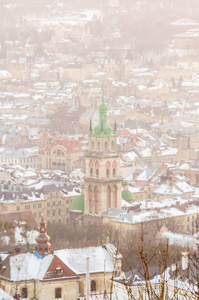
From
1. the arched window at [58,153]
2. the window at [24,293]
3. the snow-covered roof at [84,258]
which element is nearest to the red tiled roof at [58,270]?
the snow-covered roof at [84,258]

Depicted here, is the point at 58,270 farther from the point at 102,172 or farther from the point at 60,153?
the point at 60,153

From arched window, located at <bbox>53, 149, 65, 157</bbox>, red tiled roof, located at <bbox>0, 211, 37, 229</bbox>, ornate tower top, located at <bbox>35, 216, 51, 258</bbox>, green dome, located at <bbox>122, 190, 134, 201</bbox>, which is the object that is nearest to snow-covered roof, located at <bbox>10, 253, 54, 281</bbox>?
ornate tower top, located at <bbox>35, 216, 51, 258</bbox>

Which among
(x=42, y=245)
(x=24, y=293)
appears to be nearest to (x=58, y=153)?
(x=42, y=245)

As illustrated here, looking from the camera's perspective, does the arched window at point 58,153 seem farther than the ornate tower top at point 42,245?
Yes

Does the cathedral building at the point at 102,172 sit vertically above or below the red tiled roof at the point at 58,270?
below

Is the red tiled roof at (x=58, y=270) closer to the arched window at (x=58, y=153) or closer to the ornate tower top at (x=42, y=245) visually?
the ornate tower top at (x=42, y=245)

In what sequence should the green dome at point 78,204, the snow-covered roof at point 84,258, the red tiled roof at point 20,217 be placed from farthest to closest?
the green dome at point 78,204
the red tiled roof at point 20,217
the snow-covered roof at point 84,258

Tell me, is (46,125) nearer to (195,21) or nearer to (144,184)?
(144,184)

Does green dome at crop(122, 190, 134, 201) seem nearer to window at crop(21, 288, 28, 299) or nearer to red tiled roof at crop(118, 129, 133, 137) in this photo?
window at crop(21, 288, 28, 299)
